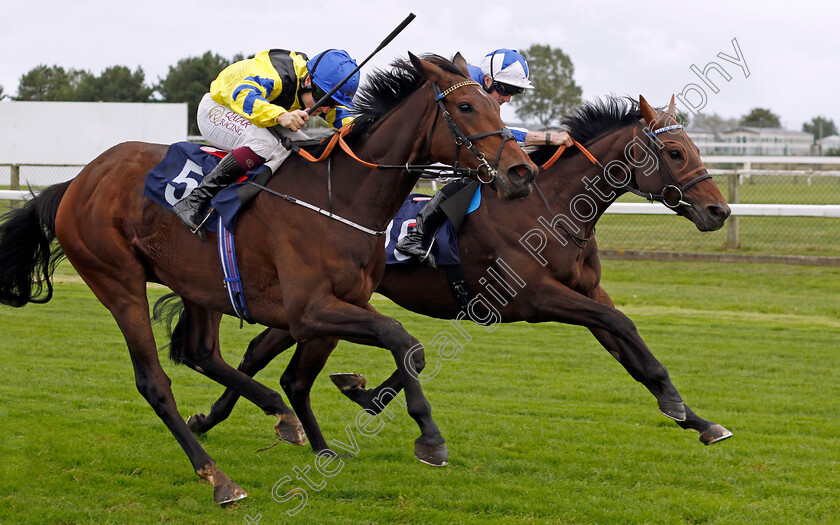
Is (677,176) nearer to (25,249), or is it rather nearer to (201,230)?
(201,230)

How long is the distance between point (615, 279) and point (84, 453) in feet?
28.9

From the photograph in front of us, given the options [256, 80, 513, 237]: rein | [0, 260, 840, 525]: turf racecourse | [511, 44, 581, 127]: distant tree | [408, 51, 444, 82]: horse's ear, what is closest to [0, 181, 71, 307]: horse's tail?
[0, 260, 840, 525]: turf racecourse

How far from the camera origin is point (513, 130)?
4.96 meters

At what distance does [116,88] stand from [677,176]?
33724 millimetres

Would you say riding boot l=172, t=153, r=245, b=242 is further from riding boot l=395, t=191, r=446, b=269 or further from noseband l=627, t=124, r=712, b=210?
noseband l=627, t=124, r=712, b=210

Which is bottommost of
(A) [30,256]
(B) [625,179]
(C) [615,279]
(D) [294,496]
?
(C) [615,279]

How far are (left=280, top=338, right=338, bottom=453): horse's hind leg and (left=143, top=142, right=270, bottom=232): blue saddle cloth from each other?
91 centimetres

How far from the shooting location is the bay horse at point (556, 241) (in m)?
4.75

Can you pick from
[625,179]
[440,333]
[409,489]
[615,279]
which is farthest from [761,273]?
[409,489]

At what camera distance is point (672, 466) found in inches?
183

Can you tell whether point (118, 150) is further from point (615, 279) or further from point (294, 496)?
point (615, 279)

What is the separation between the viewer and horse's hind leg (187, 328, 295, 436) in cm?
504

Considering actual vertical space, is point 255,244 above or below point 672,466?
above

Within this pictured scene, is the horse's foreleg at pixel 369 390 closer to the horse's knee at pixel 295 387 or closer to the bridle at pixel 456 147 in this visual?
the horse's knee at pixel 295 387
